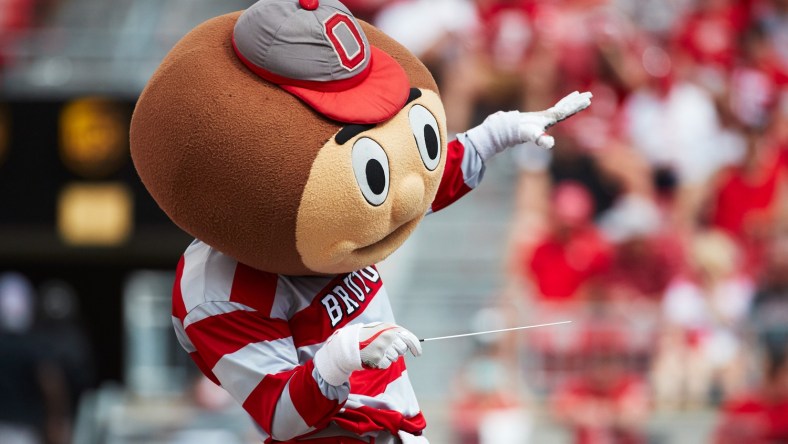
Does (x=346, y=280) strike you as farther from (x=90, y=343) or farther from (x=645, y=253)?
(x=90, y=343)

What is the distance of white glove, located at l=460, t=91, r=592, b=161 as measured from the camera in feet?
11.8

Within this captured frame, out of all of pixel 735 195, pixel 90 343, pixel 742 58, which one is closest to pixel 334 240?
pixel 735 195

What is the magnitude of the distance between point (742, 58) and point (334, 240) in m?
6.58

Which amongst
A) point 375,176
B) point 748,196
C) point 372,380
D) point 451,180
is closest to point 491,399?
point 748,196

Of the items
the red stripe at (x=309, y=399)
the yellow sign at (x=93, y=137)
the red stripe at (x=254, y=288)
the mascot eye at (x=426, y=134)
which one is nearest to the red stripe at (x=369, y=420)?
the red stripe at (x=309, y=399)

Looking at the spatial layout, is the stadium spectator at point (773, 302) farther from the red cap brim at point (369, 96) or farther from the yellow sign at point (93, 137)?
the red cap brim at point (369, 96)

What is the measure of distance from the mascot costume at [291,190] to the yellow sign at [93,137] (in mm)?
5566

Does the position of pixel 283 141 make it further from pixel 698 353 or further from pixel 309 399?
pixel 698 353

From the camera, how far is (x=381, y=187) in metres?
3.20

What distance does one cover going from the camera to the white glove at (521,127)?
3.59 metres

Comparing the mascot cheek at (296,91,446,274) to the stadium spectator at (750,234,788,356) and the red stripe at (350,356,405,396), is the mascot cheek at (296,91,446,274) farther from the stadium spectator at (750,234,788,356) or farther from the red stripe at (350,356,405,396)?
the stadium spectator at (750,234,788,356)

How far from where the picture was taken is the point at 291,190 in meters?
3.13

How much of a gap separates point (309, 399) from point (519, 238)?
4.85 metres

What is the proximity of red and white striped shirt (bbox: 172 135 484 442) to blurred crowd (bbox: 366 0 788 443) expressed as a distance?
3550mm
